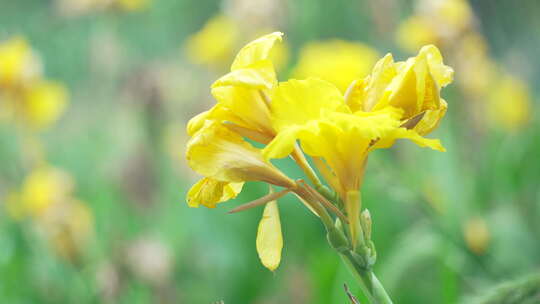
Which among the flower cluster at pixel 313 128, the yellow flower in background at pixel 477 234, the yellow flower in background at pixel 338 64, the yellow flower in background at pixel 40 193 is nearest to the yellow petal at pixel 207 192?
the flower cluster at pixel 313 128

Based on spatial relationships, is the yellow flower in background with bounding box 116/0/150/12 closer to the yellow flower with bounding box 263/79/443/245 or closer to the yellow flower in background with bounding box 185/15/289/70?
the yellow flower in background with bounding box 185/15/289/70

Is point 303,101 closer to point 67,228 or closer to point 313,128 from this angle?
point 313,128

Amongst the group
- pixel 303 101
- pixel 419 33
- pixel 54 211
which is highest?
pixel 303 101

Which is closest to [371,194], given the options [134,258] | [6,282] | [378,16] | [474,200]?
[474,200]

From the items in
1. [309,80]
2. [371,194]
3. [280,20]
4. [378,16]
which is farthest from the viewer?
[280,20]

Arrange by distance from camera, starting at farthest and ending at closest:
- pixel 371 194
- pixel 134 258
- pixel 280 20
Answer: pixel 280 20
pixel 371 194
pixel 134 258

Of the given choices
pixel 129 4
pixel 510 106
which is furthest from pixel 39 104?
pixel 510 106

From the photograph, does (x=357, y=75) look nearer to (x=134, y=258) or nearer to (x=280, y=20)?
(x=280, y=20)
